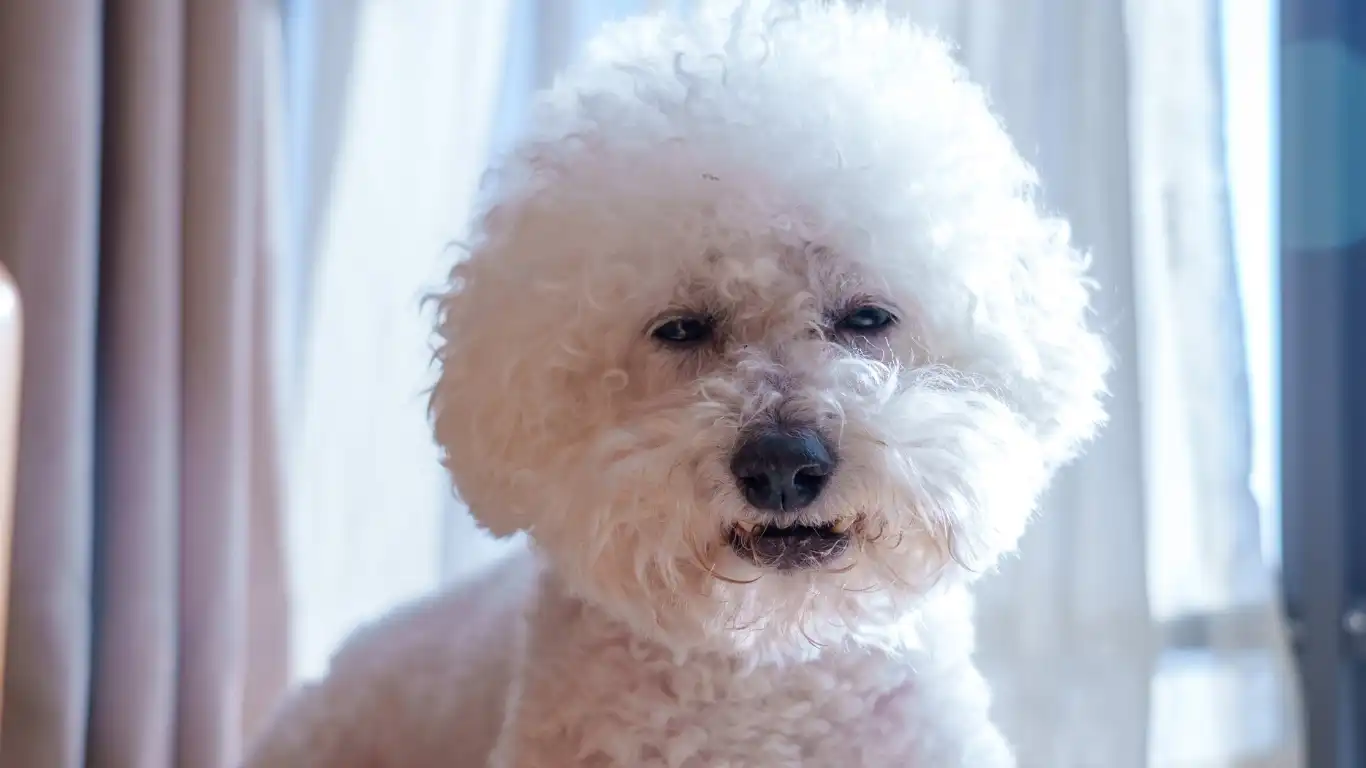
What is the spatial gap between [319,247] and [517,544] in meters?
0.53

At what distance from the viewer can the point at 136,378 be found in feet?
4.51

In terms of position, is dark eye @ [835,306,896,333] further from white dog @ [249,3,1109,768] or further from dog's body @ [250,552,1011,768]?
dog's body @ [250,552,1011,768]

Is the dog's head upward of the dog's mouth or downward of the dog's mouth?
upward

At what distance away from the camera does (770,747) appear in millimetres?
903

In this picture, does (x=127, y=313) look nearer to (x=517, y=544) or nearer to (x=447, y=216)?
(x=447, y=216)

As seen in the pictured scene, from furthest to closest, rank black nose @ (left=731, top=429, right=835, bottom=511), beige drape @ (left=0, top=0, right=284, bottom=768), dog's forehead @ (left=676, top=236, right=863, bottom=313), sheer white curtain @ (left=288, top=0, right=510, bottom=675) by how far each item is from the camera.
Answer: sheer white curtain @ (left=288, top=0, right=510, bottom=675), beige drape @ (left=0, top=0, right=284, bottom=768), dog's forehead @ (left=676, top=236, right=863, bottom=313), black nose @ (left=731, top=429, right=835, bottom=511)

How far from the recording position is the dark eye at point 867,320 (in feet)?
3.00

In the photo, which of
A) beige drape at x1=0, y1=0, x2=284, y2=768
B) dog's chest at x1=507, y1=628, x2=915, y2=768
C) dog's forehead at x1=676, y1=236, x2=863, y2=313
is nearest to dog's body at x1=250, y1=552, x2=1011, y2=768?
dog's chest at x1=507, y1=628, x2=915, y2=768

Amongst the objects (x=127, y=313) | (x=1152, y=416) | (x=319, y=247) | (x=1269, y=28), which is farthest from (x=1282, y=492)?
(x=127, y=313)

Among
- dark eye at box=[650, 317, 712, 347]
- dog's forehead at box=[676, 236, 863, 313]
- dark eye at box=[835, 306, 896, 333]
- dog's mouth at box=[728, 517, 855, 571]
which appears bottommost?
dog's mouth at box=[728, 517, 855, 571]

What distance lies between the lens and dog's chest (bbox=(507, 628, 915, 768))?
0.90 metres

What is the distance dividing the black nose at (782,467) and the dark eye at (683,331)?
0.17 metres

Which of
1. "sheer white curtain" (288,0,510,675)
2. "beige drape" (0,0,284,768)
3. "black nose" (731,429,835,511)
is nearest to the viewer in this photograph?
"black nose" (731,429,835,511)

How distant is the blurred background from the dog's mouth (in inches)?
25.3
